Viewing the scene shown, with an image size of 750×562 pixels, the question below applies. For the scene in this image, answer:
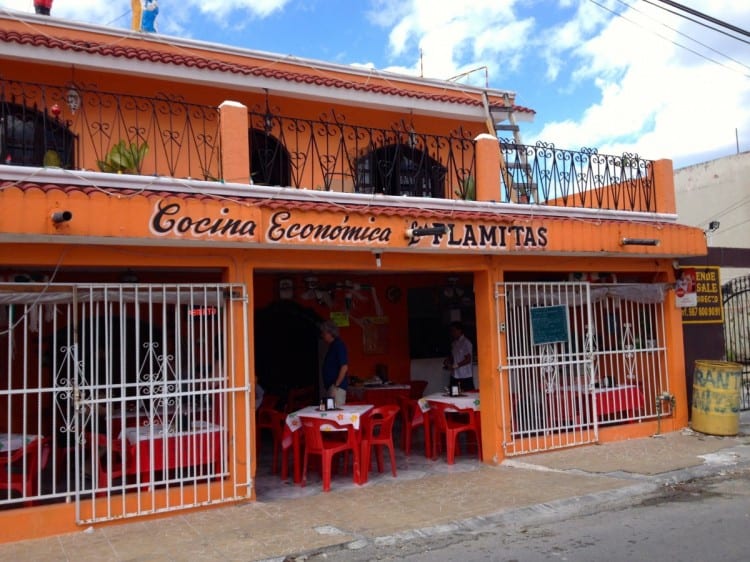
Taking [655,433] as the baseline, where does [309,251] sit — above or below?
above

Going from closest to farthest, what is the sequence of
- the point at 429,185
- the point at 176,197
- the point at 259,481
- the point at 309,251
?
the point at 176,197
the point at 309,251
the point at 259,481
the point at 429,185

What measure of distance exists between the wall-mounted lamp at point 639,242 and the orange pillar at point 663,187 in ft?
3.30

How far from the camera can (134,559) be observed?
5.78 metres

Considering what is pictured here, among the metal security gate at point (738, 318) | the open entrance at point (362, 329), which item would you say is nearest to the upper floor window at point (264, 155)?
the open entrance at point (362, 329)

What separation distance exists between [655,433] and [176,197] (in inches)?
324

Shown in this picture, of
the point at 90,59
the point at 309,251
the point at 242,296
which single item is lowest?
the point at 242,296

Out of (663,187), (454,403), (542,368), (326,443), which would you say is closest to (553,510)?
(454,403)

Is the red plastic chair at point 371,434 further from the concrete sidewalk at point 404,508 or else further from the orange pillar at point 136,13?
the orange pillar at point 136,13

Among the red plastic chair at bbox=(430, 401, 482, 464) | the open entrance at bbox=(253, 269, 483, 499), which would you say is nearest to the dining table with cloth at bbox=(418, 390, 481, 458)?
the red plastic chair at bbox=(430, 401, 482, 464)

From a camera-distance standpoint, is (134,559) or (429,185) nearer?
(134,559)

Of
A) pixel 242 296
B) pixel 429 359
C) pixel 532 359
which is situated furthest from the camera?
pixel 429 359

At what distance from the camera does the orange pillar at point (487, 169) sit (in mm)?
9500

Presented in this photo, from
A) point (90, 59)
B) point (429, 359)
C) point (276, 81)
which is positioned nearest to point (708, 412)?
point (429, 359)

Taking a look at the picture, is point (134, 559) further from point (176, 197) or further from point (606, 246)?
point (606, 246)
